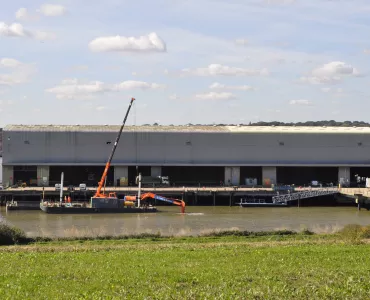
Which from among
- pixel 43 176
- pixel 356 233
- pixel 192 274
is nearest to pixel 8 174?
pixel 43 176

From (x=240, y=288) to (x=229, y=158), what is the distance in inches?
2104

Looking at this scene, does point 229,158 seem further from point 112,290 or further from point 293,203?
point 112,290

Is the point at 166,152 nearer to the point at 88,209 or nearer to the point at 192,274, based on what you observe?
the point at 88,209

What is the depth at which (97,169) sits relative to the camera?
70.6m

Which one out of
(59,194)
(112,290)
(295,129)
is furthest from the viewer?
(295,129)

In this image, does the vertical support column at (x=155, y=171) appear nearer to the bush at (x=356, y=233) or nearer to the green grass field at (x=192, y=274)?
the bush at (x=356, y=233)

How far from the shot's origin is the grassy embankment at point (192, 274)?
599 inches

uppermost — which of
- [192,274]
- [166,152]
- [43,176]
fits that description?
[166,152]

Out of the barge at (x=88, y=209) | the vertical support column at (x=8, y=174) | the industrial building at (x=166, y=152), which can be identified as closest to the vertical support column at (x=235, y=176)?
the industrial building at (x=166, y=152)

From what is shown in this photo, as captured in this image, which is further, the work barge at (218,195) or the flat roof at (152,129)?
the flat roof at (152,129)

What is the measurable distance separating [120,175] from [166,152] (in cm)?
502

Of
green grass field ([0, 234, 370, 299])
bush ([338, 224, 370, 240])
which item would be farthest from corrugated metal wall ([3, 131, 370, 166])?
→ green grass field ([0, 234, 370, 299])

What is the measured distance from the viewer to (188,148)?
68438mm

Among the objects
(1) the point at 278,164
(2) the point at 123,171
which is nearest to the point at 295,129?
(1) the point at 278,164
